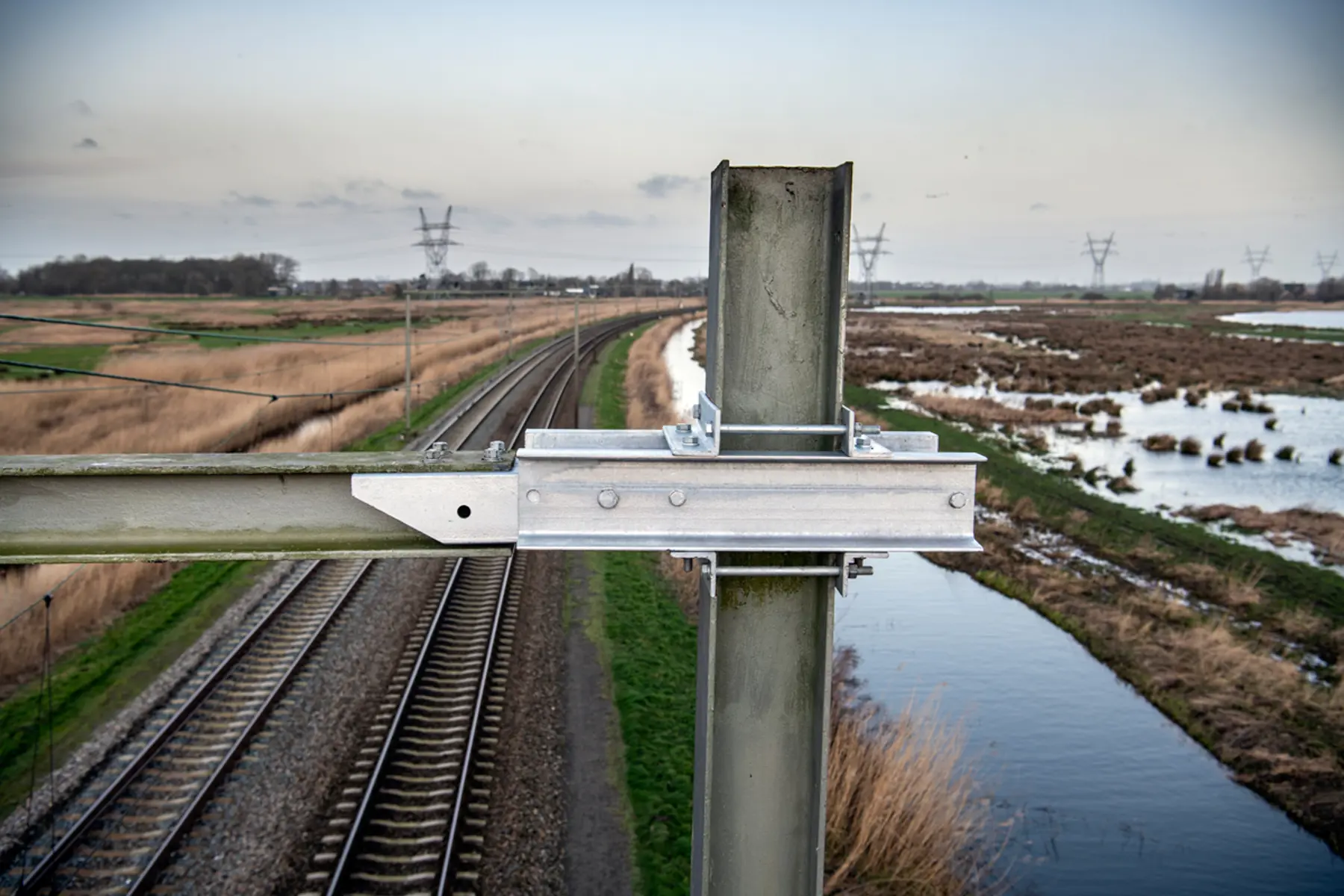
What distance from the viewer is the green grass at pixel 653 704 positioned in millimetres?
8055

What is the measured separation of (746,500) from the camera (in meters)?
3.44

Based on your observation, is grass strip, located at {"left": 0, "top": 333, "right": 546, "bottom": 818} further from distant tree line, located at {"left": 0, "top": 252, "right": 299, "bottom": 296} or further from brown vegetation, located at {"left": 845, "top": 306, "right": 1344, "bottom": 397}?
distant tree line, located at {"left": 0, "top": 252, "right": 299, "bottom": 296}

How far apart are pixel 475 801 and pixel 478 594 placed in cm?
551

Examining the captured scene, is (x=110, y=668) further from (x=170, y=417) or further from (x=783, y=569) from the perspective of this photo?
(x=170, y=417)

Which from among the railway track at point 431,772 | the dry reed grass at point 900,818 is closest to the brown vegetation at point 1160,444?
the dry reed grass at point 900,818

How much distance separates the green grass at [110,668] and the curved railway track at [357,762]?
69cm

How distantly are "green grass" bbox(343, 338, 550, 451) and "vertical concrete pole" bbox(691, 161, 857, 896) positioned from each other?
19236 mm

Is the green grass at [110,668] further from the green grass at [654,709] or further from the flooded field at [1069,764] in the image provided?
Answer: the flooded field at [1069,764]

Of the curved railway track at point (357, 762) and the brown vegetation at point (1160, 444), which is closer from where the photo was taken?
the curved railway track at point (357, 762)

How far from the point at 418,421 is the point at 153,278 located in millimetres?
88738

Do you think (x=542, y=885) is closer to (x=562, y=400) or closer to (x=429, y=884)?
(x=429, y=884)

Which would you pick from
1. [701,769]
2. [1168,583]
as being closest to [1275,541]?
[1168,583]

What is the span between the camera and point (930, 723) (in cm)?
1127

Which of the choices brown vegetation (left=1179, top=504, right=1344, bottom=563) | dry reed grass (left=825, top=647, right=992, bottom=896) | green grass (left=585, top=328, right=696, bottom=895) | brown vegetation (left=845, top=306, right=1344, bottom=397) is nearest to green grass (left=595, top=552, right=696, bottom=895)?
green grass (left=585, top=328, right=696, bottom=895)
